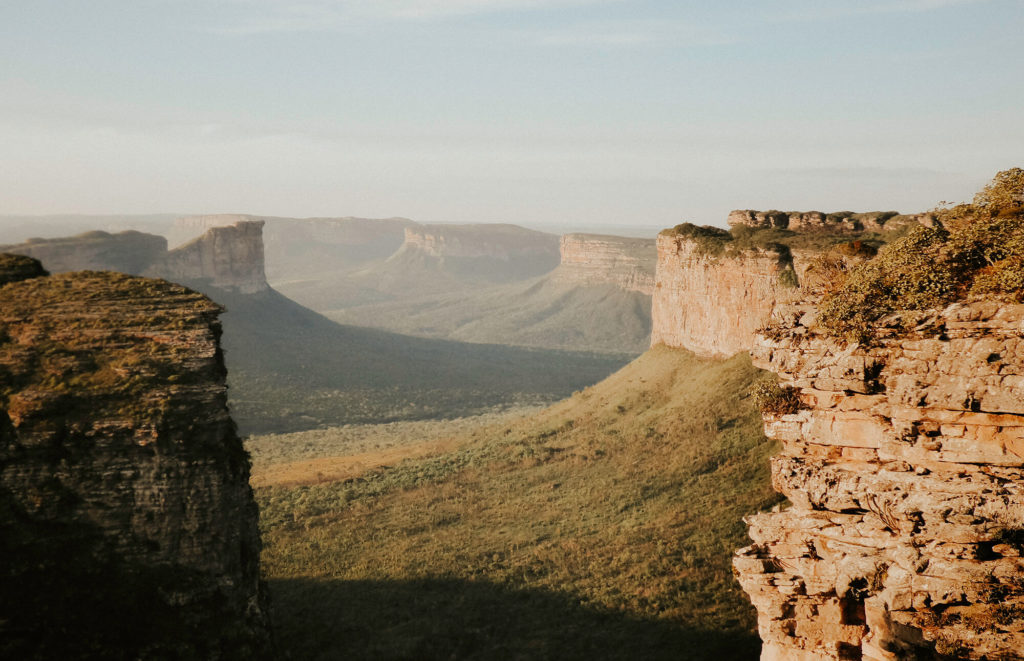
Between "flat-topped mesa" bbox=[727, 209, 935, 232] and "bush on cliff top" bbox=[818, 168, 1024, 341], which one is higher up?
"flat-topped mesa" bbox=[727, 209, 935, 232]

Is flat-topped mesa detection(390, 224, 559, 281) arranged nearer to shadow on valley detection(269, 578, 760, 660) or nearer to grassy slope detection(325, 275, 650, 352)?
grassy slope detection(325, 275, 650, 352)

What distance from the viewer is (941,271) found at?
37.6 ft

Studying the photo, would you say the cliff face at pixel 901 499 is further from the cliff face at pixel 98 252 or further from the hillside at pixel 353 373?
the cliff face at pixel 98 252

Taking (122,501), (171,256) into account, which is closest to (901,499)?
(122,501)

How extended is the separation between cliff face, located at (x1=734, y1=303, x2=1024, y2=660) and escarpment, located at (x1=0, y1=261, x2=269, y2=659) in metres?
9.92

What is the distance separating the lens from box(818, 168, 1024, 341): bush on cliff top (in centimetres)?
1094

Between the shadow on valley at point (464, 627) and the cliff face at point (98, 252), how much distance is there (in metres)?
52.5

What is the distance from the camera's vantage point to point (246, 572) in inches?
672

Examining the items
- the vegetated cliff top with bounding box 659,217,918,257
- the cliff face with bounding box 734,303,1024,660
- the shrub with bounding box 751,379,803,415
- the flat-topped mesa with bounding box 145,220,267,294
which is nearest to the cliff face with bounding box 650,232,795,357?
the vegetated cliff top with bounding box 659,217,918,257

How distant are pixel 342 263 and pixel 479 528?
167 meters

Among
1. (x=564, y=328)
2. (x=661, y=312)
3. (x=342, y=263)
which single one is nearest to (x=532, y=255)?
(x=342, y=263)

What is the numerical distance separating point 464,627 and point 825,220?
21900 mm

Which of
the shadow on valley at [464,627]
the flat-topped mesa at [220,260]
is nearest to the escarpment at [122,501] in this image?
the shadow on valley at [464,627]

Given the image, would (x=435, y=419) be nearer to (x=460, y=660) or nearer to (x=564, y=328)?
(x=460, y=660)
